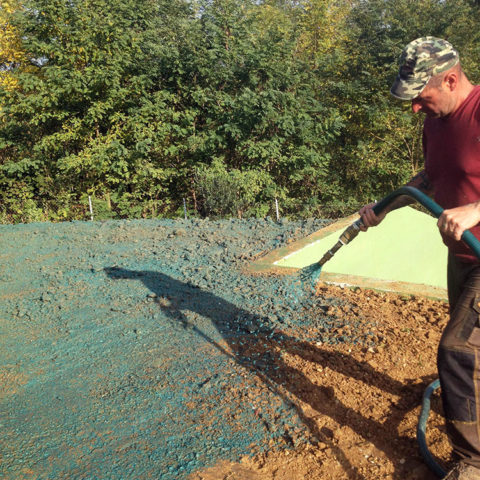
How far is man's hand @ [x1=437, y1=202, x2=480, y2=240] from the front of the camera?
5.67 feet

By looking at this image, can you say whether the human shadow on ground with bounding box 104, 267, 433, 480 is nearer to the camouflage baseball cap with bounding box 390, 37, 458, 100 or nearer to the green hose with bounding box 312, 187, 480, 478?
the green hose with bounding box 312, 187, 480, 478

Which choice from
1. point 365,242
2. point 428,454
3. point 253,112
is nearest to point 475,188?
point 428,454

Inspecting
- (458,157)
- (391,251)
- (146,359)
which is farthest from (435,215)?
(391,251)

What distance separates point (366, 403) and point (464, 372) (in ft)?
2.99

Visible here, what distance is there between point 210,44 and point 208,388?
10278mm

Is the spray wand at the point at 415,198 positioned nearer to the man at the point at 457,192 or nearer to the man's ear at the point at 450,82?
the man at the point at 457,192

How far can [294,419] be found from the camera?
2488 millimetres

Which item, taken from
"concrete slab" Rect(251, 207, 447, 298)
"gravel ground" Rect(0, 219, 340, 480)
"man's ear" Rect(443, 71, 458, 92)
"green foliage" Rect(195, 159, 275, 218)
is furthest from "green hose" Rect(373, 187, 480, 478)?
"green foliage" Rect(195, 159, 275, 218)

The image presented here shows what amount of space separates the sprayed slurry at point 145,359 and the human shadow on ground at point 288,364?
0.06 feet

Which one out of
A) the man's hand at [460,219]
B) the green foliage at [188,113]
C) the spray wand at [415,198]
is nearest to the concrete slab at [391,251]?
the spray wand at [415,198]

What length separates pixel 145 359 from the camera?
10.6 feet

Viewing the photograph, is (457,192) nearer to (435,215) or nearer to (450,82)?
(435,215)

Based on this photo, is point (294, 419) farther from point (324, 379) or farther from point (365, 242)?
point (365, 242)

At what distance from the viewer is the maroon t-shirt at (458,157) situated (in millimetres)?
1853
